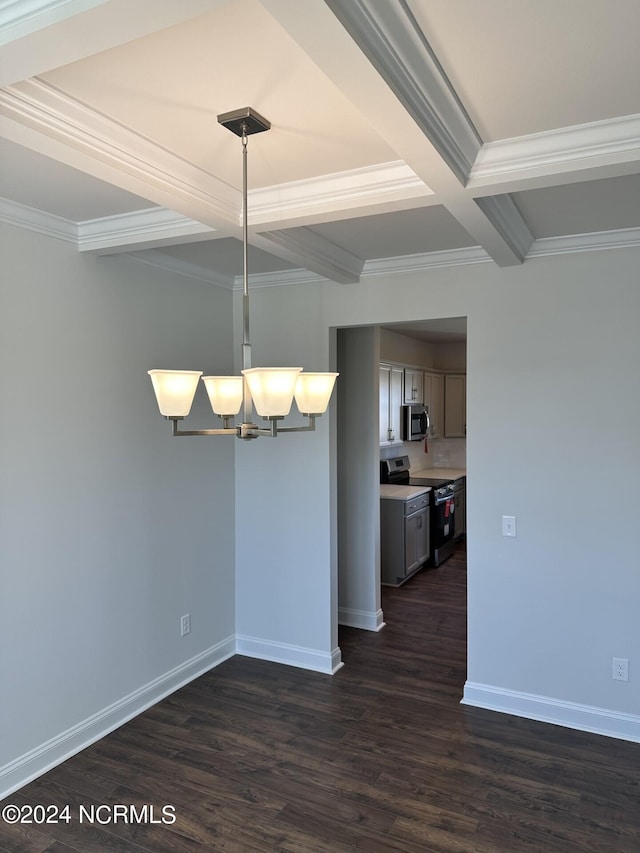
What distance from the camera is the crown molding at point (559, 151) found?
194 centimetres

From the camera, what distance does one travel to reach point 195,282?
397 centimetres

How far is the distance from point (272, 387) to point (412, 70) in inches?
36.7

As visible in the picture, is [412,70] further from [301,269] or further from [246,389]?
[301,269]

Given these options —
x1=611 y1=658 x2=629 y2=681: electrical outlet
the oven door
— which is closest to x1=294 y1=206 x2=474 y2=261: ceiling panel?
x1=611 y1=658 x2=629 y2=681: electrical outlet

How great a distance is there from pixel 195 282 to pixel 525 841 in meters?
3.46

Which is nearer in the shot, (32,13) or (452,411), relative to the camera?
(32,13)

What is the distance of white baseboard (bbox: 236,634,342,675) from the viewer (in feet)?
13.3

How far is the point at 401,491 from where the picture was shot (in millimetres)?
6125

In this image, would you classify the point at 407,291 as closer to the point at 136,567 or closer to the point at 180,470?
the point at 180,470

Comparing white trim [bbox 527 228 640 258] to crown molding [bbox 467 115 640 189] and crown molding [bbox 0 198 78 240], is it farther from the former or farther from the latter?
crown molding [bbox 0 198 78 240]

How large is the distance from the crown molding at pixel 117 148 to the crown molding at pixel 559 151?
1.01m

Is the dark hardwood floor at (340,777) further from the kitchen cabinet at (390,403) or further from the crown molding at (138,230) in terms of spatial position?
the kitchen cabinet at (390,403)

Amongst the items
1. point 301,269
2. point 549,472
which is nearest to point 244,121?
point 301,269

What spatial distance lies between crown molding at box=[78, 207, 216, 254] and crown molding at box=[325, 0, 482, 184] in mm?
1193
